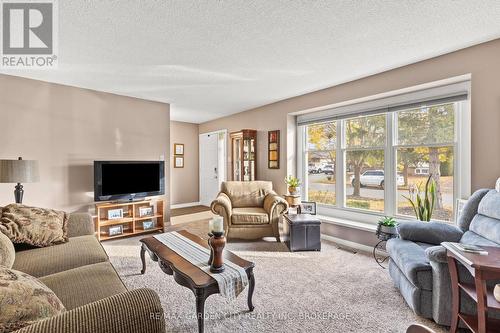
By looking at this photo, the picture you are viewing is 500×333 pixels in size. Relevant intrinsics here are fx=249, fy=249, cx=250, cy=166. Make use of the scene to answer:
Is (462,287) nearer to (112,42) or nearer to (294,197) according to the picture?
(294,197)

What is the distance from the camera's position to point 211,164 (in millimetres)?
6570

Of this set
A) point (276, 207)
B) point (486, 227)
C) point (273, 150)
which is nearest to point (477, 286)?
point (486, 227)

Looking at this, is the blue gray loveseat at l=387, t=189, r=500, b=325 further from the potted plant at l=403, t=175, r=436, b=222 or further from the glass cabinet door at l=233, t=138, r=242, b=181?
the glass cabinet door at l=233, t=138, r=242, b=181

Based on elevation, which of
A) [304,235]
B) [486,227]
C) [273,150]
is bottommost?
[304,235]

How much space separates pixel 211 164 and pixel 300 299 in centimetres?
479

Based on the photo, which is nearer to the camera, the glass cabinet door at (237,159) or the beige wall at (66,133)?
the beige wall at (66,133)

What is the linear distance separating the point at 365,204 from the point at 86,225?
3.59 metres

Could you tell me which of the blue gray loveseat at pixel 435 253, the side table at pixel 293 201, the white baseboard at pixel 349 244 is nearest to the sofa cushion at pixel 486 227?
the blue gray loveseat at pixel 435 253

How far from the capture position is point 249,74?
3.23 m

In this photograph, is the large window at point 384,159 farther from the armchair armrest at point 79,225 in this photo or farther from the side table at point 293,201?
the armchair armrest at point 79,225

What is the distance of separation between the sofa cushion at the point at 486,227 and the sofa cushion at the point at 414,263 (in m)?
0.44

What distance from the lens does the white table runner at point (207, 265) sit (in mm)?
1681

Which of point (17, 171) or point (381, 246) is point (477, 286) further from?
point (17, 171)

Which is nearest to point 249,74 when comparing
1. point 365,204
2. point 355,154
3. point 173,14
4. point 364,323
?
point 173,14
